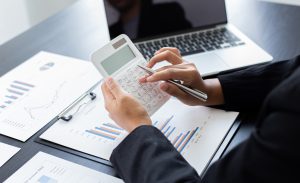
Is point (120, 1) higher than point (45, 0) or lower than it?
lower

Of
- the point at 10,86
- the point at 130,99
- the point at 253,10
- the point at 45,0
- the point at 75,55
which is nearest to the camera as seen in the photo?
the point at 130,99

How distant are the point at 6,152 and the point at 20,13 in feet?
4.64

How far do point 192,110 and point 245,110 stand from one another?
0.38 ft

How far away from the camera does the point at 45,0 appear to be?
206 centimetres

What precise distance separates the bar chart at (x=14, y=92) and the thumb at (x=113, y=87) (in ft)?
1.02

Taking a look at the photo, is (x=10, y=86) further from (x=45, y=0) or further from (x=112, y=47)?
(x=45, y=0)

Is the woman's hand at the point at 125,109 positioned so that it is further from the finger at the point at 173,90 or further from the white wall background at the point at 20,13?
the white wall background at the point at 20,13

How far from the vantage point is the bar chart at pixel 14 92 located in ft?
3.01

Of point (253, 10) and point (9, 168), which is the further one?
point (253, 10)

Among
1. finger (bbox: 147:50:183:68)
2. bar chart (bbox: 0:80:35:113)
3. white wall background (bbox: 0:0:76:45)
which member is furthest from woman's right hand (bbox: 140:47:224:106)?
white wall background (bbox: 0:0:76:45)

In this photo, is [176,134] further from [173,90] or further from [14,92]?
[14,92]

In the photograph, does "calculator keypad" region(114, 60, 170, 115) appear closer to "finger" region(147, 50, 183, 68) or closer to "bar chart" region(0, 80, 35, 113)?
"finger" region(147, 50, 183, 68)

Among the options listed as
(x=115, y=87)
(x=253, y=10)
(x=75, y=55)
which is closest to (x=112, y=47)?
(x=115, y=87)

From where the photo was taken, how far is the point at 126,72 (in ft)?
2.54
